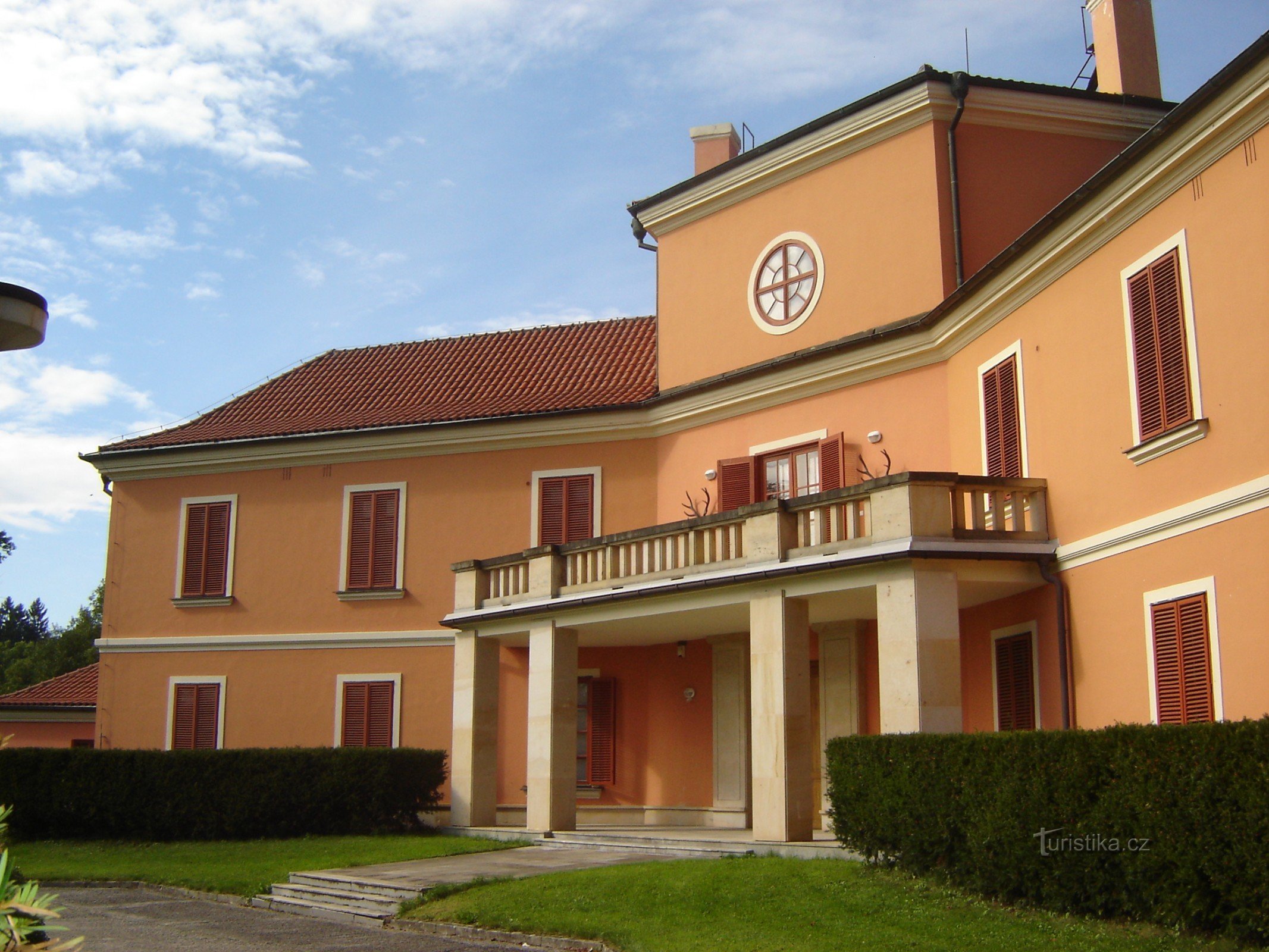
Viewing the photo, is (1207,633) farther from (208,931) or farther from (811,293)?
(208,931)

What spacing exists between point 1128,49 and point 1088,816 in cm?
1471

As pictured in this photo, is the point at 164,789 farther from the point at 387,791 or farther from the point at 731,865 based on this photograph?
the point at 731,865

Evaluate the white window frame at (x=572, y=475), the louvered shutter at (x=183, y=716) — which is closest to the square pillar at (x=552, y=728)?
the white window frame at (x=572, y=475)

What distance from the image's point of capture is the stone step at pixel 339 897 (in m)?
13.7

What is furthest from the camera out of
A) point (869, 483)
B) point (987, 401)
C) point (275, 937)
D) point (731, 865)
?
point (987, 401)

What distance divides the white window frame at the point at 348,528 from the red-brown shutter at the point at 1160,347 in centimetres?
1440

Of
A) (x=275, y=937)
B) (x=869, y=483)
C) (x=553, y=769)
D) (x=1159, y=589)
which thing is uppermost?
(x=869, y=483)

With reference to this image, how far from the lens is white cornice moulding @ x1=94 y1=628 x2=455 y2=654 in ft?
76.8

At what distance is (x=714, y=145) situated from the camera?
24.0 metres

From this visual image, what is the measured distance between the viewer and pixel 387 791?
2038 centimetres

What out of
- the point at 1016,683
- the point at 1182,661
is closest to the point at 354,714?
the point at 1016,683

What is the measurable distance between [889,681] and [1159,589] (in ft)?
10.1

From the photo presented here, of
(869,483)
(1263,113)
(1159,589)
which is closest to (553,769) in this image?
(869,483)

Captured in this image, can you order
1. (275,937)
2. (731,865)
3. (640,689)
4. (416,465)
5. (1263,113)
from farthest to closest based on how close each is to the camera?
(416,465)
(640,689)
(731,865)
(275,937)
(1263,113)
